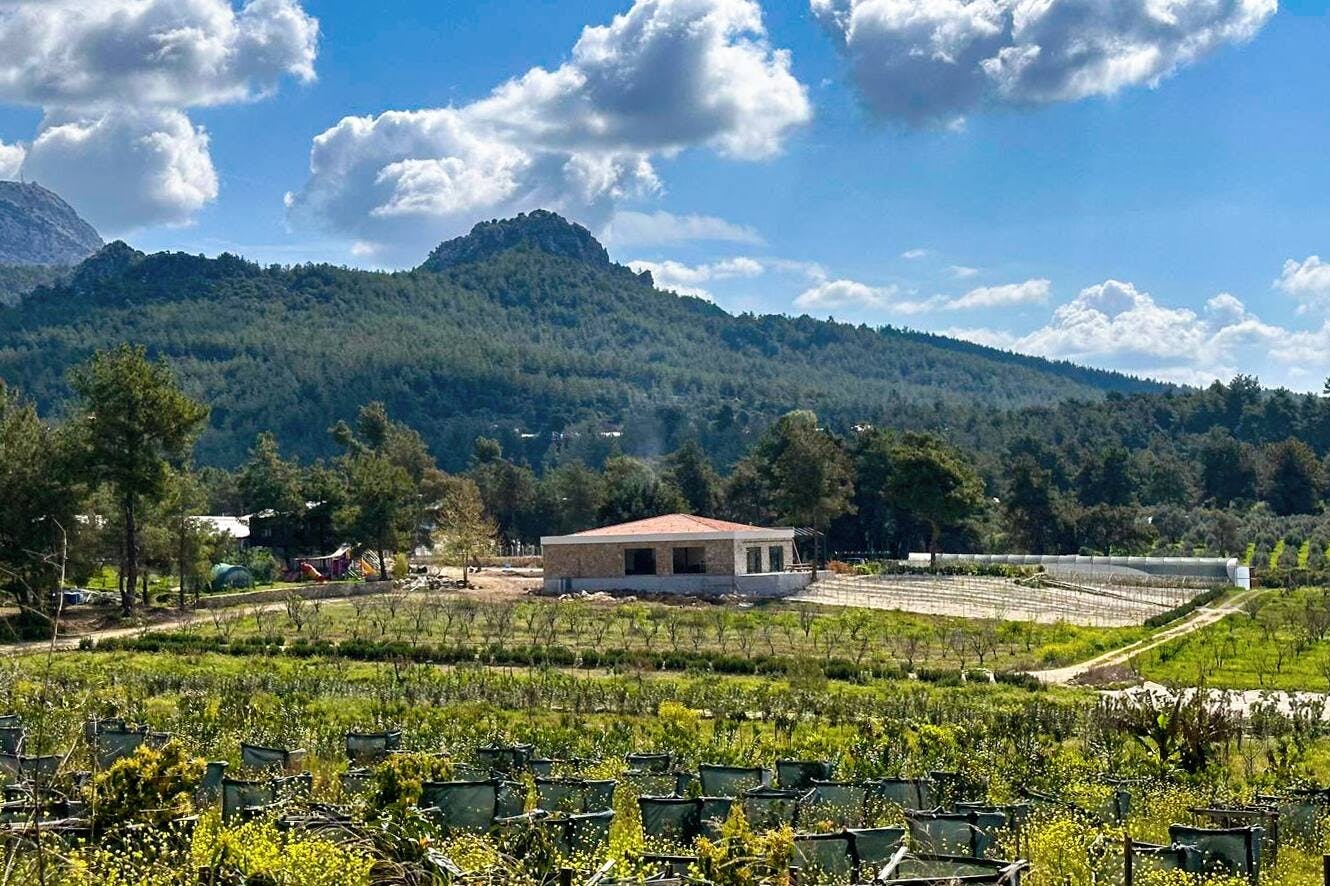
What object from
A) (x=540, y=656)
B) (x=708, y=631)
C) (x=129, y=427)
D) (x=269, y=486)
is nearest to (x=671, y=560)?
(x=708, y=631)

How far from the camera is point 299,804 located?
882 cm

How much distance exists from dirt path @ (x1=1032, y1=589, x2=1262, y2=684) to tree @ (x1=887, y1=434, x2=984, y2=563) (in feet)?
50.7

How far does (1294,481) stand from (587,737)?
70678mm

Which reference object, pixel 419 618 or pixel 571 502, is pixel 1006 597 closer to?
pixel 419 618

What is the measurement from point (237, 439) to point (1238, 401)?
4273 inches

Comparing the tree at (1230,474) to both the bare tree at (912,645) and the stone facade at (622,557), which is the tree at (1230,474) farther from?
the bare tree at (912,645)

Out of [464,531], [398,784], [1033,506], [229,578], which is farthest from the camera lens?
[1033,506]

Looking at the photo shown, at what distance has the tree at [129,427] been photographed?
38531mm

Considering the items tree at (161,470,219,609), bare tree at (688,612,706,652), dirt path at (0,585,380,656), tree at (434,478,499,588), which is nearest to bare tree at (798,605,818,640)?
bare tree at (688,612,706,652)

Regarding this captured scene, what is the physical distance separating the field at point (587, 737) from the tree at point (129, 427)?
20.3ft

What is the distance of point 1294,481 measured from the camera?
75.1 meters

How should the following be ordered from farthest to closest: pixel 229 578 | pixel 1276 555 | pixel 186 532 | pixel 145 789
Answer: pixel 1276 555
pixel 229 578
pixel 186 532
pixel 145 789

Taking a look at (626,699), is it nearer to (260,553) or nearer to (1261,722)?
(1261,722)

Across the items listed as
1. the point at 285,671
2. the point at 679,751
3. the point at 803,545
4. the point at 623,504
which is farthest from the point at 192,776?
the point at 803,545
